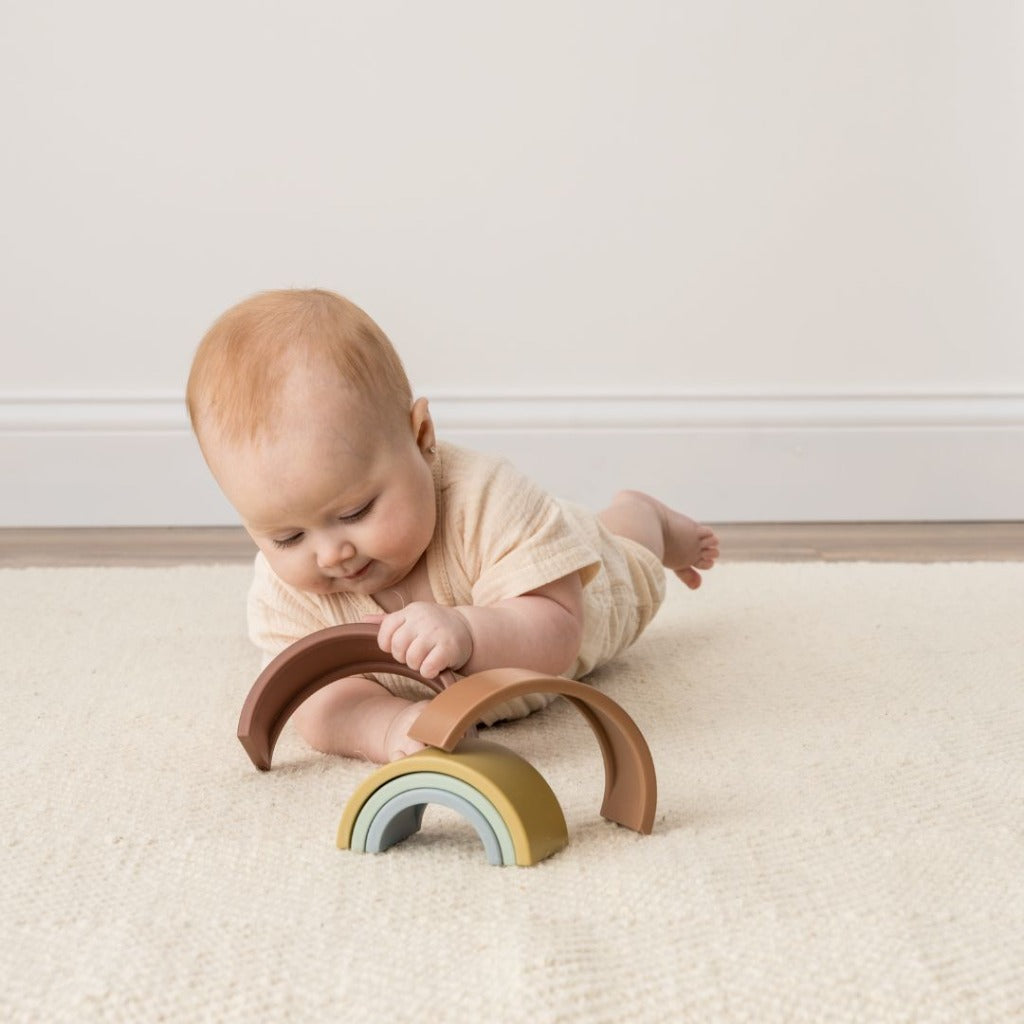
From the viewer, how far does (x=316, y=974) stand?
0.54 metres

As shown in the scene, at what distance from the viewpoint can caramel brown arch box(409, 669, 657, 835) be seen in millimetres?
650

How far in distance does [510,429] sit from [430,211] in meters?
0.36

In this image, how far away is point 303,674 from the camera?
83cm

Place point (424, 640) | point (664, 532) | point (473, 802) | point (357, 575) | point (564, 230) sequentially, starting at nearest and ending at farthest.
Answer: point (473, 802) → point (424, 640) → point (357, 575) → point (664, 532) → point (564, 230)

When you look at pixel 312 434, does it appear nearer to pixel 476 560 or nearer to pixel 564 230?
pixel 476 560

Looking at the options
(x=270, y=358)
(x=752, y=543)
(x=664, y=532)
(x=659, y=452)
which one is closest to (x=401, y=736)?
(x=270, y=358)

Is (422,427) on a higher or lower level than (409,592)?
higher

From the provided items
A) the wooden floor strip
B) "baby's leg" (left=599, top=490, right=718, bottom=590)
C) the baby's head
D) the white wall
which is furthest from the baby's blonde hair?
the white wall

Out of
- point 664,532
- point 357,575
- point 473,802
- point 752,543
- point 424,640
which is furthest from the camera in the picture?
point 752,543

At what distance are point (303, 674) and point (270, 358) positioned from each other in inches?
8.5

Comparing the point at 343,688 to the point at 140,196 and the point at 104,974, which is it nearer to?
the point at 104,974

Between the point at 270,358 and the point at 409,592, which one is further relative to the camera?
the point at 409,592

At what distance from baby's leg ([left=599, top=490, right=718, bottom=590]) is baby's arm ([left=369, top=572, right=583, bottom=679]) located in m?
0.29

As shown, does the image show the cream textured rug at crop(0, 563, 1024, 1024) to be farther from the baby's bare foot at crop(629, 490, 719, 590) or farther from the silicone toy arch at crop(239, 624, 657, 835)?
the baby's bare foot at crop(629, 490, 719, 590)
